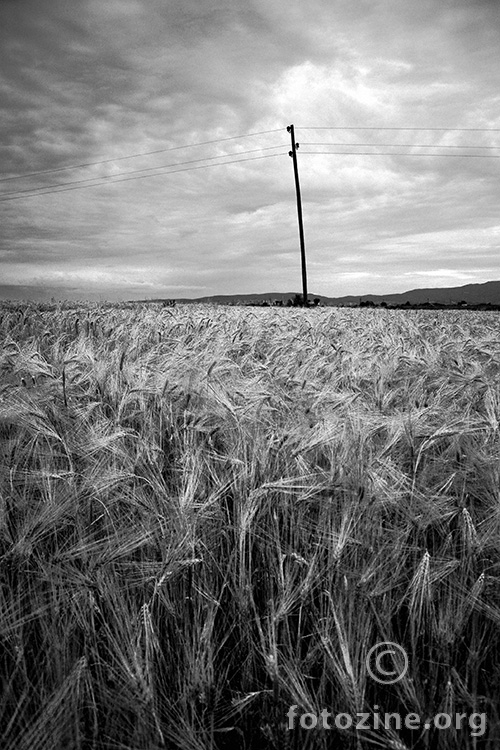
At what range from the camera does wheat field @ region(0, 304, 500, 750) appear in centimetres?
112

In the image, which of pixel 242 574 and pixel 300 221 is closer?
pixel 242 574

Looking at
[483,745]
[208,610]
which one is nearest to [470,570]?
[483,745]

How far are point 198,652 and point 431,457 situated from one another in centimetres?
142

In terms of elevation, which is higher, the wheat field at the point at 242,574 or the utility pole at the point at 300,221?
the utility pole at the point at 300,221

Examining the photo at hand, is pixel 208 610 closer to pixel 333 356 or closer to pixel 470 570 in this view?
pixel 470 570

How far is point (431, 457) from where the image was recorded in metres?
2.18

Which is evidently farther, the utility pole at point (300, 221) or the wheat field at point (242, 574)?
the utility pole at point (300, 221)

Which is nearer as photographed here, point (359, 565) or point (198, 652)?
point (198, 652)

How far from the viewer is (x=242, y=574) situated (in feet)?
4.50

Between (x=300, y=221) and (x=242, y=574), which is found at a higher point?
(x=300, y=221)

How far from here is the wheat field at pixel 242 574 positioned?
1.12 m

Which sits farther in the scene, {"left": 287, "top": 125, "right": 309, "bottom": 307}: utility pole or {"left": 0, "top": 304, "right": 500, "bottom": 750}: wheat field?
{"left": 287, "top": 125, "right": 309, "bottom": 307}: utility pole

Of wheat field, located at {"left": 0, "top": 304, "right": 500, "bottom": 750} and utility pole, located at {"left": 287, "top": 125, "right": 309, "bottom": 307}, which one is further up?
utility pole, located at {"left": 287, "top": 125, "right": 309, "bottom": 307}

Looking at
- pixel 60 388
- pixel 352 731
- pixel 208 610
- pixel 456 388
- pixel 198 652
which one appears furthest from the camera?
pixel 456 388
